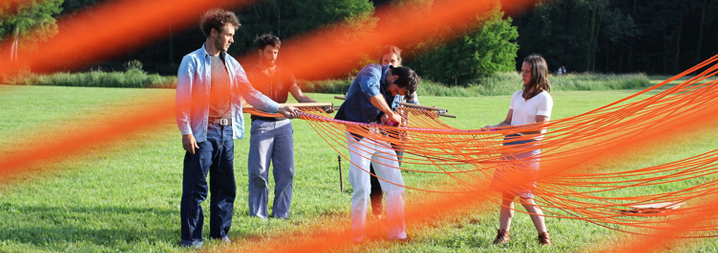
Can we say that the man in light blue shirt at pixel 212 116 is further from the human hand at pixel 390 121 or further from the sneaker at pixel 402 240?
the sneaker at pixel 402 240

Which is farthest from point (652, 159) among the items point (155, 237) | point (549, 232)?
point (155, 237)

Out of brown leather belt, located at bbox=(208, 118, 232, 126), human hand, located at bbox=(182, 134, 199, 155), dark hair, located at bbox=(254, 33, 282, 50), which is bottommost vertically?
human hand, located at bbox=(182, 134, 199, 155)

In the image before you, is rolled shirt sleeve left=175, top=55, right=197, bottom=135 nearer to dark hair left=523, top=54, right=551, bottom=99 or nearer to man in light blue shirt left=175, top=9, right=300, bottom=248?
man in light blue shirt left=175, top=9, right=300, bottom=248

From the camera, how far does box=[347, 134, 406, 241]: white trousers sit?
4410 mm

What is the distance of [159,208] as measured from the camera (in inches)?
225

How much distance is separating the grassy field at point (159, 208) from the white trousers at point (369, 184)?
17 centimetres

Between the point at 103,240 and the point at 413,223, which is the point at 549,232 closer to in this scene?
the point at 413,223

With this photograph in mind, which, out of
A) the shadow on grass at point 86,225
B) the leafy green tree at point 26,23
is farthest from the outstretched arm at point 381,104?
the leafy green tree at point 26,23

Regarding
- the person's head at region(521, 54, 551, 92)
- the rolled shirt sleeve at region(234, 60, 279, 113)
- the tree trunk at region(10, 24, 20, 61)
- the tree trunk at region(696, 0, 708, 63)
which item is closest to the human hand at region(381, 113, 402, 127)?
the rolled shirt sleeve at region(234, 60, 279, 113)

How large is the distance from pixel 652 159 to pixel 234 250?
23.8 ft

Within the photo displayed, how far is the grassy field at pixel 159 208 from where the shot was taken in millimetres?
4547

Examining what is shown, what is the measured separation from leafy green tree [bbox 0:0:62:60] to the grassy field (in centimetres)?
3750

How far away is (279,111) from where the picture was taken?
452 centimetres

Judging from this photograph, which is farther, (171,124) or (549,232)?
(171,124)
